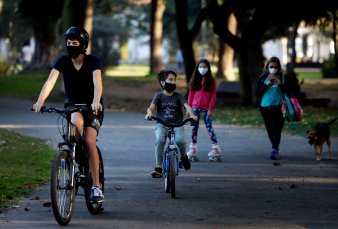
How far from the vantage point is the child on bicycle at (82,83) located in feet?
33.1

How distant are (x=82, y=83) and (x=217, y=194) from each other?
2.84 meters

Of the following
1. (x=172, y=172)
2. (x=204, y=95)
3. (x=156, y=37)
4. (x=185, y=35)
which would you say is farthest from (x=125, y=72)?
(x=172, y=172)

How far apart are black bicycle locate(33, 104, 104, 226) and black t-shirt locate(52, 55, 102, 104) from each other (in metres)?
0.24

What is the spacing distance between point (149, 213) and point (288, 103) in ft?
22.8

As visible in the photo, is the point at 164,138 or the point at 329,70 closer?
the point at 164,138

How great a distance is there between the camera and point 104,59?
70875mm

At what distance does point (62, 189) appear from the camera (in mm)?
9680

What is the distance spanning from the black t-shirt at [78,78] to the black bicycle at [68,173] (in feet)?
0.77

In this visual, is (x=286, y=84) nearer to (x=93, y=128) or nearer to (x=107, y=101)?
(x=93, y=128)

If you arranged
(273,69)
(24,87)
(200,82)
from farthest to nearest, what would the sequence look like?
1. (24,87)
2. (273,69)
3. (200,82)

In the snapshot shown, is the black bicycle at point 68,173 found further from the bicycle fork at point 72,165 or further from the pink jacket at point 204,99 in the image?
the pink jacket at point 204,99

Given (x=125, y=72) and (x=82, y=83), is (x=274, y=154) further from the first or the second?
(x=125, y=72)

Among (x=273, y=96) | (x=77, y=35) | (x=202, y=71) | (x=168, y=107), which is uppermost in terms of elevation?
(x=77, y=35)

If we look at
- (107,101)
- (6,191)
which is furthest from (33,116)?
(6,191)
